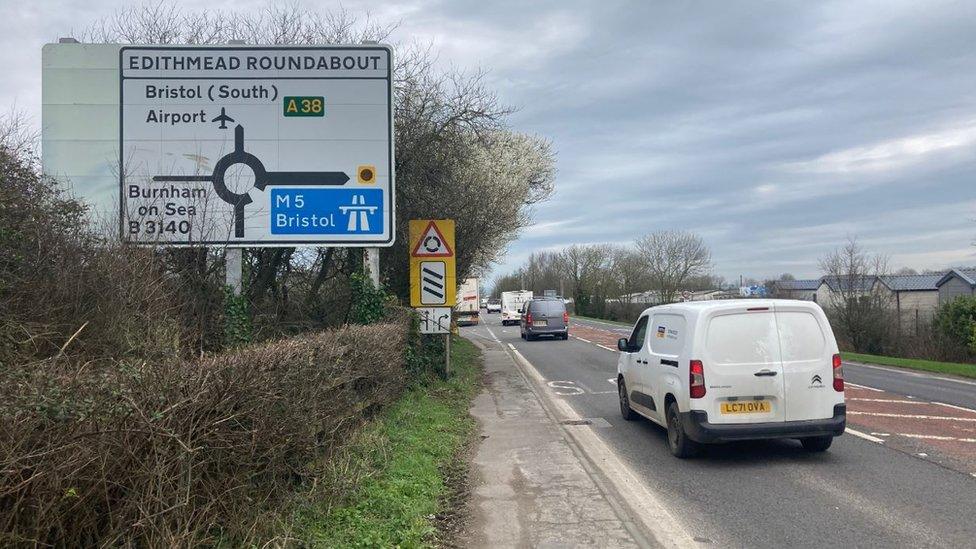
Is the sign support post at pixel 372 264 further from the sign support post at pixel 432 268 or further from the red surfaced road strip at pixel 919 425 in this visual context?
the red surfaced road strip at pixel 919 425

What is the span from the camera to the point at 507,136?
80.4ft

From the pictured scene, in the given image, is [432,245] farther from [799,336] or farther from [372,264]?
[799,336]

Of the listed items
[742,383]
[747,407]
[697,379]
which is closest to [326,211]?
[697,379]

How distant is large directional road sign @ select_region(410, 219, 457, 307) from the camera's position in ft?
45.7

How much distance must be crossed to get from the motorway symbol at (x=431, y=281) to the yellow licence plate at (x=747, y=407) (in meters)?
7.08

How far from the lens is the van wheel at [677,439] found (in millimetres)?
8203

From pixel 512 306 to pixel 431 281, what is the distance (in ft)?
154

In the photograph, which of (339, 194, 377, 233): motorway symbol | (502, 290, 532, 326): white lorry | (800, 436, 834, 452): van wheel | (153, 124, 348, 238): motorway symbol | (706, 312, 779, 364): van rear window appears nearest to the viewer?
(706, 312, 779, 364): van rear window

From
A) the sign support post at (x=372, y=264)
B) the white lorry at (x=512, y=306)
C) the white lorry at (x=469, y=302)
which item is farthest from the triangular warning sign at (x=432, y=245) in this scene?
the white lorry at (x=512, y=306)

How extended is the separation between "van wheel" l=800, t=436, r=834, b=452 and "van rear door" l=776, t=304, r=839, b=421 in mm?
575

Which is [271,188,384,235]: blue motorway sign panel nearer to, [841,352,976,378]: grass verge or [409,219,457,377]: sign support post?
[409,219,457,377]: sign support post

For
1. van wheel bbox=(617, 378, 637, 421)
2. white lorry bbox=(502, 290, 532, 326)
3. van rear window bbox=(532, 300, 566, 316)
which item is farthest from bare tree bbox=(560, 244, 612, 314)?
van wheel bbox=(617, 378, 637, 421)

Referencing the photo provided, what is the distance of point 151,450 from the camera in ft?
12.0

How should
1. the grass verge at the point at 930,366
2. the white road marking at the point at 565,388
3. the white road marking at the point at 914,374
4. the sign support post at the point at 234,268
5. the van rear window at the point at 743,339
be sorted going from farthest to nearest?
the grass verge at the point at 930,366 < the white road marking at the point at 914,374 < the white road marking at the point at 565,388 < the sign support post at the point at 234,268 < the van rear window at the point at 743,339
